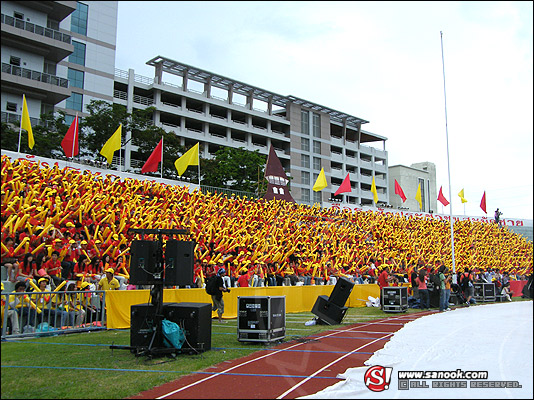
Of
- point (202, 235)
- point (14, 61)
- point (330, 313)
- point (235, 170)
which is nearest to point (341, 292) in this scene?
point (330, 313)

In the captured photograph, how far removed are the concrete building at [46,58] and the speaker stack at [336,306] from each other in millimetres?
26507

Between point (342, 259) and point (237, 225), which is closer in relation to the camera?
point (237, 225)

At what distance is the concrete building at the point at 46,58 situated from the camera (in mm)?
34875

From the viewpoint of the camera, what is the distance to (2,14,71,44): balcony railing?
113 ft

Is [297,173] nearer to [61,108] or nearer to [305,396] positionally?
[61,108]

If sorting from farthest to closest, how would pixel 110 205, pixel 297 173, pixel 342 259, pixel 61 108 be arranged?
1. pixel 297 173
2. pixel 61 108
3. pixel 342 259
4. pixel 110 205

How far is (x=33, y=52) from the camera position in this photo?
37.0 metres

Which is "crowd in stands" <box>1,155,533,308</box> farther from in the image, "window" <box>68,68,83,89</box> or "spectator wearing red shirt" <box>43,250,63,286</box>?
"window" <box>68,68,83,89</box>

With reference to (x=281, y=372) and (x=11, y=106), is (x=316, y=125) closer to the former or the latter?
(x=11, y=106)

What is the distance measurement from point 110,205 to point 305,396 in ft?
55.0

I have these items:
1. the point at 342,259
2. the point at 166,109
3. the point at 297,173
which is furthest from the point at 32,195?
the point at 297,173

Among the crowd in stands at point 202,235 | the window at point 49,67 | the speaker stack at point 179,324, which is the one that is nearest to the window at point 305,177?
the crowd in stands at point 202,235

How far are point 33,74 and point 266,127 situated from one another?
36.4 metres

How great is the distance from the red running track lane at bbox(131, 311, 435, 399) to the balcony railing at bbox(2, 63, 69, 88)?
32843mm
